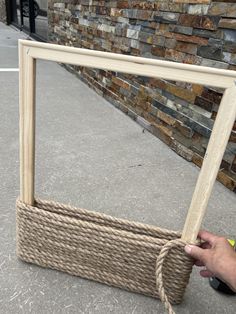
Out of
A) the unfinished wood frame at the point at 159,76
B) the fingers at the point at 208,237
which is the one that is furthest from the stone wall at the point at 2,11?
the fingers at the point at 208,237

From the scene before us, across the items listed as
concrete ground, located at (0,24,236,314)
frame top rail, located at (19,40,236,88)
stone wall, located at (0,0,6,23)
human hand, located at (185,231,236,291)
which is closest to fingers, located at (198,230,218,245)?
human hand, located at (185,231,236,291)

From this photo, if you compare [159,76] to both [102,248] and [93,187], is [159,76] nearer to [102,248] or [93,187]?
[102,248]

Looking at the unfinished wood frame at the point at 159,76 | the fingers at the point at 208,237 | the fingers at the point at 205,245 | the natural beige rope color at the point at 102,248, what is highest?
the unfinished wood frame at the point at 159,76

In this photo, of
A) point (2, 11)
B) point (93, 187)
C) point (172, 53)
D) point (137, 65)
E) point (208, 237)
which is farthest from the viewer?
point (2, 11)

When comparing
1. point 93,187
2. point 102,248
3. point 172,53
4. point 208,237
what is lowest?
point 93,187

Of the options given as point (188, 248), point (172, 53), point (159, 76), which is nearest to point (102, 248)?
point (188, 248)

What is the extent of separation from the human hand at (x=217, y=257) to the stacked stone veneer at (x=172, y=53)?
68 centimetres

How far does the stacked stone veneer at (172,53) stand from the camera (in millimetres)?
1353

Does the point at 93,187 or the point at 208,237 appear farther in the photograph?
the point at 93,187

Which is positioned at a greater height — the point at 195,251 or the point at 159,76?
the point at 159,76

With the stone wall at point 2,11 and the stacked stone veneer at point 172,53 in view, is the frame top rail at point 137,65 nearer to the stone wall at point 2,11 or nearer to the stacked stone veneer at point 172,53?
the stacked stone veneer at point 172,53

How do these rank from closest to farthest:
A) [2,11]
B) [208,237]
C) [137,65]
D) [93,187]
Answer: [137,65] < [208,237] < [93,187] < [2,11]

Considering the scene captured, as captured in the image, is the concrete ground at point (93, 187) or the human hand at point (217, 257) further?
the concrete ground at point (93, 187)

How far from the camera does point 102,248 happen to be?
831 millimetres
